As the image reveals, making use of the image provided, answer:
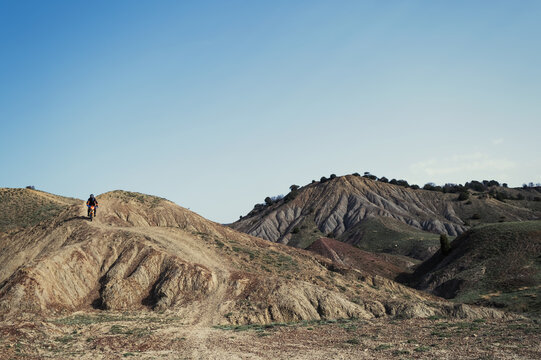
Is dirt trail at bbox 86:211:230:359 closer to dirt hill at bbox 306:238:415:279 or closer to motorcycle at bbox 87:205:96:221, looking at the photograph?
motorcycle at bbox 87:205:96:221

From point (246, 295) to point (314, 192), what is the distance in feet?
382

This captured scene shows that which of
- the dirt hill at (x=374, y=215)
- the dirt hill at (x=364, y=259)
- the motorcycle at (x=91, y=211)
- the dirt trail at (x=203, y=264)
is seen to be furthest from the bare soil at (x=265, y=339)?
the dirt hill at (x=374, y=215)

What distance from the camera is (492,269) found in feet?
182

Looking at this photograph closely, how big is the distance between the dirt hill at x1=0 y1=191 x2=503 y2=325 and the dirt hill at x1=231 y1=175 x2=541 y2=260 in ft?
191

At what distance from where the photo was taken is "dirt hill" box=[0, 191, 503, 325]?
109 ft

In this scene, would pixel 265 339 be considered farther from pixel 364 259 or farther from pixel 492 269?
pixel 364 259

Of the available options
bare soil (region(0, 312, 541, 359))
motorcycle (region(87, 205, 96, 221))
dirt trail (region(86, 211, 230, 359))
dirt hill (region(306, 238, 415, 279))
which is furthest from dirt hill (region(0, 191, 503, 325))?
dirt hill (region(306, 238, 415, 279))

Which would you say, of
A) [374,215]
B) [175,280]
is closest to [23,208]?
[175,280]

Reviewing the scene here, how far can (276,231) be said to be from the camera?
12812 centimetres

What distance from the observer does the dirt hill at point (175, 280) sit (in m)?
33.4

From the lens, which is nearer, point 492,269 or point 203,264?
Answer: point 203,264

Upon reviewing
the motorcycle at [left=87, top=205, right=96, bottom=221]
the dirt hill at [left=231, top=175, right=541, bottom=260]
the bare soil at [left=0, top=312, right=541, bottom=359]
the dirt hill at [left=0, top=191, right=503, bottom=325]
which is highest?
the dirt hill at [left=231, top=175, right=541, bottom=260]

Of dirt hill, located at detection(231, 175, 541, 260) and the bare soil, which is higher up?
dirt hill, located at detection(231, 175, 541, 260)

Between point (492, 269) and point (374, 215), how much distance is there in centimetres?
6696
